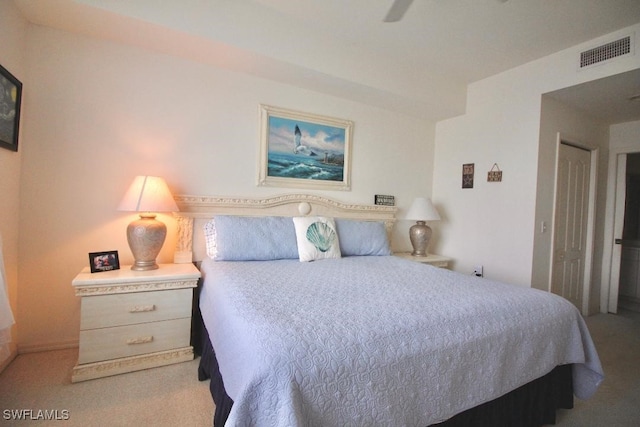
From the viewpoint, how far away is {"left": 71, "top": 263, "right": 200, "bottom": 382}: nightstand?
1.78m

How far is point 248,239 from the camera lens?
2.33 metres

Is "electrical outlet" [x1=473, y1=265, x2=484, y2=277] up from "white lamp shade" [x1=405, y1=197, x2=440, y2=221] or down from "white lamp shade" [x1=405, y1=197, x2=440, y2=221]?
down

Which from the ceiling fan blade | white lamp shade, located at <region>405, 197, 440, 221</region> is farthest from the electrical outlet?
the ceiling fan blade

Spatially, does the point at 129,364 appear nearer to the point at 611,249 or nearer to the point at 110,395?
the point at 110,395

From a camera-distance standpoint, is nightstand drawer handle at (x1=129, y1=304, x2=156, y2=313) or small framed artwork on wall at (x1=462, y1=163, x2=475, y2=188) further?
small framed artwork on wall at (x1=462, y1=163, x2=475, y2=188)

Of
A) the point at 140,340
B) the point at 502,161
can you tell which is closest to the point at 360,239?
the point at 502,161

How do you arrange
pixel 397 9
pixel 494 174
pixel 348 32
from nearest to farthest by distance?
pixel 397 9 < pixel 348 32 < pixel 494 174

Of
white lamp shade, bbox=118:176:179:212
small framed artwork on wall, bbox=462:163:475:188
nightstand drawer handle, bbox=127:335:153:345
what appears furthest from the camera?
small framed artwork on wall, bbox=462:163:475:188

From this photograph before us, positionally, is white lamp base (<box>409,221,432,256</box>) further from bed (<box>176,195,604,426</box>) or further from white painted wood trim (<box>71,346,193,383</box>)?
white painted wood trim (<box>71,346,193,383</box>)

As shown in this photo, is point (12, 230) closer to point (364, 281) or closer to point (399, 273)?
point (364, 281)

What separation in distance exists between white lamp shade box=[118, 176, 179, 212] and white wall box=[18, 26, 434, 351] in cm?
31

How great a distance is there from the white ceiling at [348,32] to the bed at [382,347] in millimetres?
1560

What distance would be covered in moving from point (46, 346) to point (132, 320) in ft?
2.70

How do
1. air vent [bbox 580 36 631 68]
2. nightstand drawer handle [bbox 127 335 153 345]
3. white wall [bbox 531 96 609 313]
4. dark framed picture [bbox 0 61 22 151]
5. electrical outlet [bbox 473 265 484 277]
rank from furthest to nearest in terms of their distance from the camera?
electrical outlet [bbox 473 265 484 277]
white wall [bbox 531 96 609 313]
air vent [bbox 580 36 631 68]
nightstand drawer handle [bbox 127 335 153 345]
dark framed picture [bbox 0 61 22 151]
